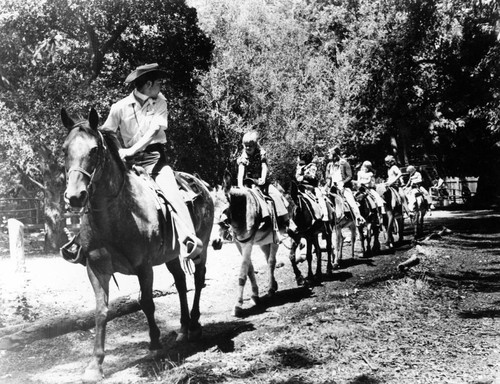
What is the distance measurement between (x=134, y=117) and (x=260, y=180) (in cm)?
340

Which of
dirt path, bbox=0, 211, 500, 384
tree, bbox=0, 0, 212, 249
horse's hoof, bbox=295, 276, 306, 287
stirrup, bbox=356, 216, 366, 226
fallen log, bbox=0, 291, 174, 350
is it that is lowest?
dirt path, bbox=0, 211, 500, 384

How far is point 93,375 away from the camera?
5438 millimetres

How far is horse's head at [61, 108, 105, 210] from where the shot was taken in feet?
16.7

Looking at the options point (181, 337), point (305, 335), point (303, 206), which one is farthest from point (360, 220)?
point (181, 337)

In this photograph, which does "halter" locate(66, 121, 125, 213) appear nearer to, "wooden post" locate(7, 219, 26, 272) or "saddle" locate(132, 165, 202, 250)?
"saddle" locate(132, 165, 202, 250)

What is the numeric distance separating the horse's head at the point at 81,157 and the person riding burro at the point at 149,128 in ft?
3.15

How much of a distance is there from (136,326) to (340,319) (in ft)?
9.65

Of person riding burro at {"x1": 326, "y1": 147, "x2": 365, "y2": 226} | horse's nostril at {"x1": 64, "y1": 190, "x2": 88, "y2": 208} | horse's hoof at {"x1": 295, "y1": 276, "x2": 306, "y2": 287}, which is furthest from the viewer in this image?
person riding burro at {"x1": 326, "y1": 147, "x2": 365, "y2": 226}

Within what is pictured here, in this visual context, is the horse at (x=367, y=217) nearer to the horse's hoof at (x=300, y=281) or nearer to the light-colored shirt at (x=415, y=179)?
the horse's hoof at (x=300, y=281)

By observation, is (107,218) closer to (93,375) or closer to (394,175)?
(93,375)

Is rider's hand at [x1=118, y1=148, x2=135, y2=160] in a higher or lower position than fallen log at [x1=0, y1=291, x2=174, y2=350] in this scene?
higher

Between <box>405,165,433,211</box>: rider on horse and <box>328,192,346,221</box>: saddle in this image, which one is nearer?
<box>328,192,346,221</box>: saddle

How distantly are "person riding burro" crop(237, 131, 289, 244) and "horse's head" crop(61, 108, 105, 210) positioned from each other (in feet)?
13.1

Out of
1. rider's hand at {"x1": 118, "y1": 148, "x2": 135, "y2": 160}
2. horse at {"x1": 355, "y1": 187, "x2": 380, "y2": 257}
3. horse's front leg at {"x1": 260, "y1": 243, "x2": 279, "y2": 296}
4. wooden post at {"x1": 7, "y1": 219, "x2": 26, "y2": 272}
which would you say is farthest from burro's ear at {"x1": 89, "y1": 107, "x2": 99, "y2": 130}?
horse at {"x1": 355, "y1": 187, "x2": 380, "y2": 257}
